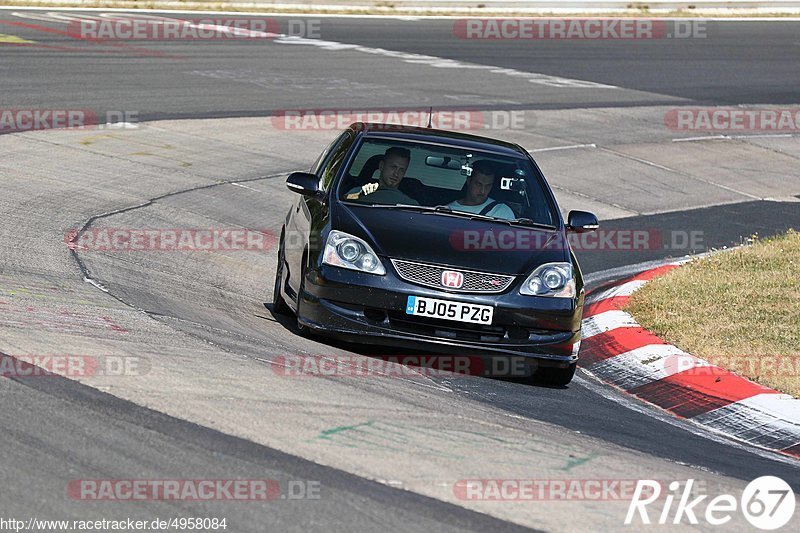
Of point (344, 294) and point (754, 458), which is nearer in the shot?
point (754, 458)

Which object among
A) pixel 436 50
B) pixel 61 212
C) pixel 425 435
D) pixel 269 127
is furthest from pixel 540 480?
pixel 436 50

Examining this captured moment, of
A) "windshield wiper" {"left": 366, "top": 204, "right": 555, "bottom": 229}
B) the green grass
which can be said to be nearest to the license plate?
"windshield wiper" {"left": 366, "top": 204, "right": 555, "bottom": 229}

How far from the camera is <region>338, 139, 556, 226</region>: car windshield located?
8.62 meters

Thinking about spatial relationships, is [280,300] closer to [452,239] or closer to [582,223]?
[452,239]

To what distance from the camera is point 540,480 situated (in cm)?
552

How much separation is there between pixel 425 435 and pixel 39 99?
480 inches

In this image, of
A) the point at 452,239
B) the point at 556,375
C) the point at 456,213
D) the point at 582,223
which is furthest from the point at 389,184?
the point at 556,375

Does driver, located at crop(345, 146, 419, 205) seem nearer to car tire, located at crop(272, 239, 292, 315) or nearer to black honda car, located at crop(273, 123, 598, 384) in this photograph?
black honda car, located at crop(273, 123, 598, 384)

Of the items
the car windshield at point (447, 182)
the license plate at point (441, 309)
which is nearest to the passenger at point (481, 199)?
the car windshield at point (447, 182)

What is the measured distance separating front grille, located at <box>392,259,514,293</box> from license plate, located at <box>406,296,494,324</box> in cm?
10

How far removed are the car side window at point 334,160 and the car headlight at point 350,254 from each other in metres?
0.91

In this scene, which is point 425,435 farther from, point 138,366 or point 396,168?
point 396,168

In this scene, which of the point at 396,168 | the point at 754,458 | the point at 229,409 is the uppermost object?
the point at 396,168

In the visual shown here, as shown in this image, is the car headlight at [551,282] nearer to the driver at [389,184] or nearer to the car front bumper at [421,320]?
the car front bumper at [421,320]
